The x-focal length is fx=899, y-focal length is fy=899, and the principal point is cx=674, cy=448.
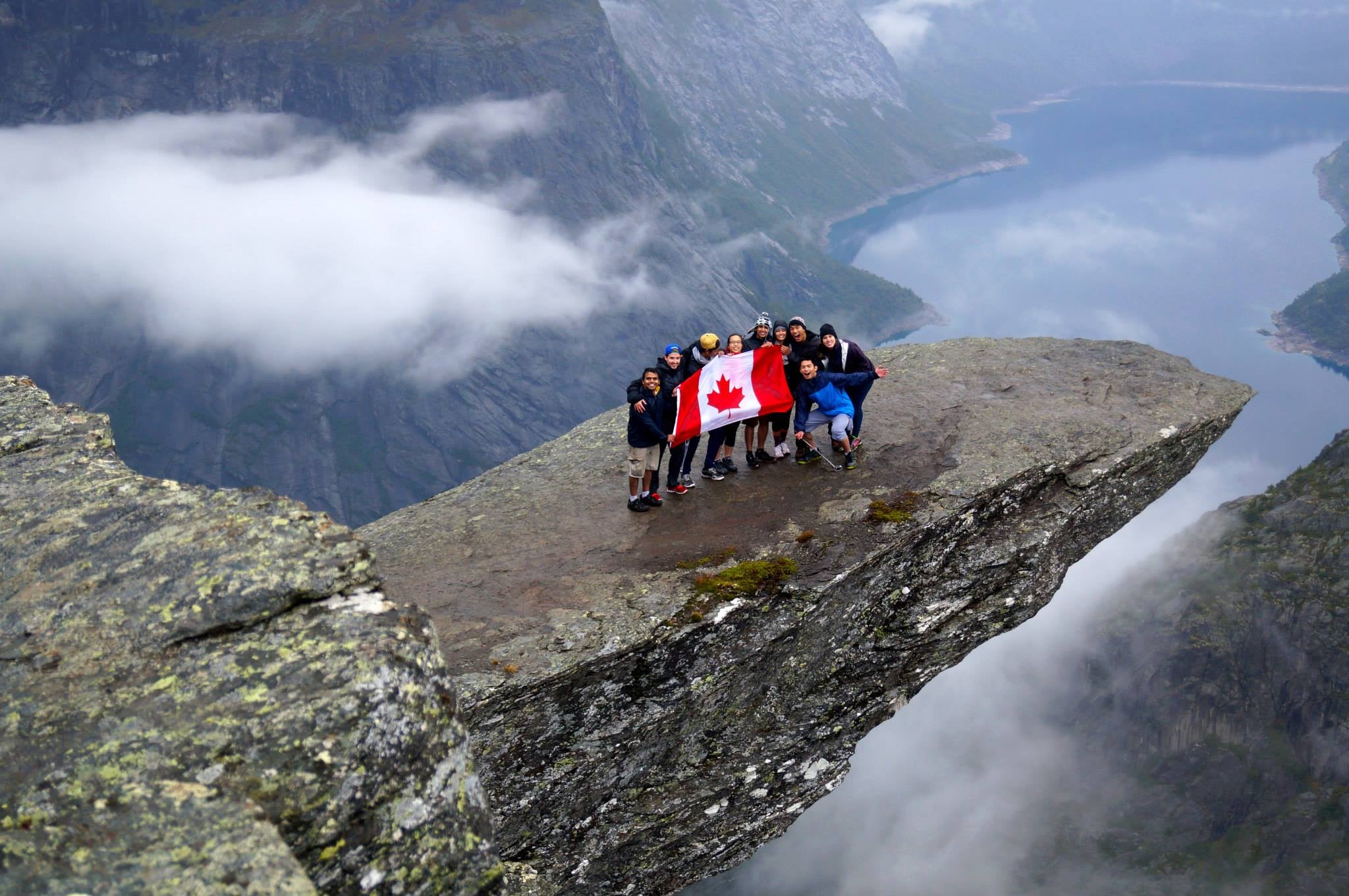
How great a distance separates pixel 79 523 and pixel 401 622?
5077mm

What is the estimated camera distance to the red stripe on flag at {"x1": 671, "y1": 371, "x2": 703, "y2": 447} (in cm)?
2103

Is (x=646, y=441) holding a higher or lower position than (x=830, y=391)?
lower

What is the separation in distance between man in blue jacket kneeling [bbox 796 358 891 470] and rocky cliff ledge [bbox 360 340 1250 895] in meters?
1.16

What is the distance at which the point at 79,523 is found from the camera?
1220cm

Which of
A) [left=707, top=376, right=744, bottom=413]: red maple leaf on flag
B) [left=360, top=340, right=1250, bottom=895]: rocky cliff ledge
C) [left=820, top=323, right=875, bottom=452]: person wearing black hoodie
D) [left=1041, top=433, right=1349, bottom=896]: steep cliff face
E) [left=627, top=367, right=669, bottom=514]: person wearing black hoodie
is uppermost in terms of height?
[left=820, top=323, right=875, bottom=452]: person wearing black hoodie

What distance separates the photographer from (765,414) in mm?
22359

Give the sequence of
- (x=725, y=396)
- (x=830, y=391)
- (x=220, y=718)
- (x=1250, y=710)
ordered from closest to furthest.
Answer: (x=220, y=718), (x=725, y=396), (x=830, y=391), (x=1250, y=710)

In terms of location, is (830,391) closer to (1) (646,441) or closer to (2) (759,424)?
(2) (759,424)

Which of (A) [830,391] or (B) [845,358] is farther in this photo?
(A) [830,391]

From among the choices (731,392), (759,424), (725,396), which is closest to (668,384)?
(725,396)

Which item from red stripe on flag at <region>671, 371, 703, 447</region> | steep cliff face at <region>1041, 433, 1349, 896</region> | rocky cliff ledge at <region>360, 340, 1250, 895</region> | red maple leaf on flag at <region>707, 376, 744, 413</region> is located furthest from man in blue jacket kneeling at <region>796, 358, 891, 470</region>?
steep cliff face at <region>1041, 433, 1349, 896</region>

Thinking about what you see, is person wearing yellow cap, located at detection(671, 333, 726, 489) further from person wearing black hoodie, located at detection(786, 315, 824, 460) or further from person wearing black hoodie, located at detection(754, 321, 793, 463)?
person wearing black hoodie, located at detection(786, 315, 824, 460)

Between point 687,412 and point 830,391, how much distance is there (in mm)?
3593

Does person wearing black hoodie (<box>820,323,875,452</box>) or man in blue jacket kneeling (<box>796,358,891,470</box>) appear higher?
person wearing black hoodie (<box>820,323,875,452</box>)
